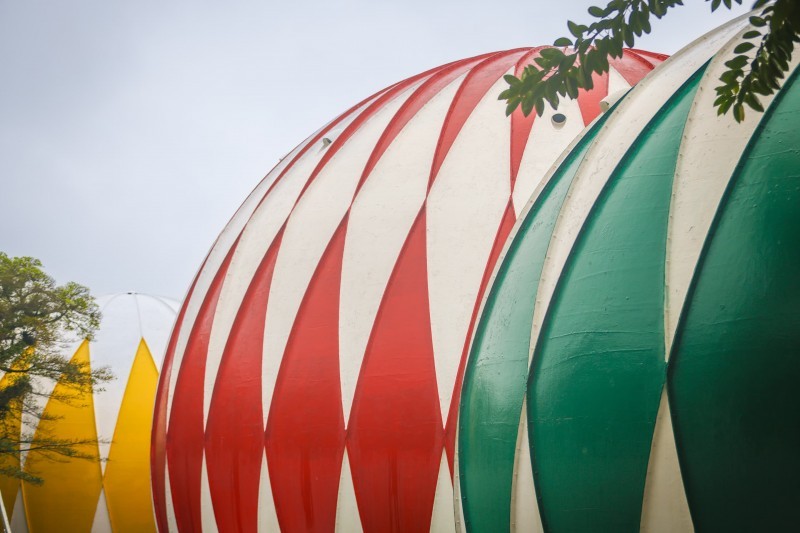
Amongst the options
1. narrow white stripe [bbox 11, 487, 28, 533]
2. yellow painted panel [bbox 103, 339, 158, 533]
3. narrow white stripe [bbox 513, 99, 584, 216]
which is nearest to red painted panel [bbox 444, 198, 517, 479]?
narrow white stripe [bbox 513, 99, 584, 216]

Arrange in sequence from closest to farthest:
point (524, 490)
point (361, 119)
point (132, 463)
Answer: point (524, 490) < point (361, 119) < point (132, 463)

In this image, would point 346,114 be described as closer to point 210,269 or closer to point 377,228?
point 210,269

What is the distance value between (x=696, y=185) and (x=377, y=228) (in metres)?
5.25

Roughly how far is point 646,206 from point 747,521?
2233 mm

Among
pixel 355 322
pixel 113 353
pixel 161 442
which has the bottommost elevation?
pixel 161 442

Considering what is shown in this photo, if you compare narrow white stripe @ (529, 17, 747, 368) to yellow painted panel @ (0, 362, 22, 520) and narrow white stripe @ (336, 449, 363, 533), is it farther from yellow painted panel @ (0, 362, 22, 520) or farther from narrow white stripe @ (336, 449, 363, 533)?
yellow painted panel @ (0, 362, 22, 520)

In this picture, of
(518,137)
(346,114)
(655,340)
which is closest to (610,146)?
(655,340)

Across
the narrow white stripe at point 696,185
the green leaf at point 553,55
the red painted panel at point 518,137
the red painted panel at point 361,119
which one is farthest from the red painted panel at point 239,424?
the green leaf at point 553,55

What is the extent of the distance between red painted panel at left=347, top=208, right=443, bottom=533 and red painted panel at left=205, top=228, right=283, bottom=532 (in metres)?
1.52

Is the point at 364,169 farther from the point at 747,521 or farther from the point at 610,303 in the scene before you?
the point at 747,521

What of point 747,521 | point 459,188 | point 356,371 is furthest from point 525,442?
point 459,188

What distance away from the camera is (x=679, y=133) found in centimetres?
582

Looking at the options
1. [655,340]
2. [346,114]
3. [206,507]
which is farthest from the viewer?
[346,114]

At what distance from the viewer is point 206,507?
10180mm
